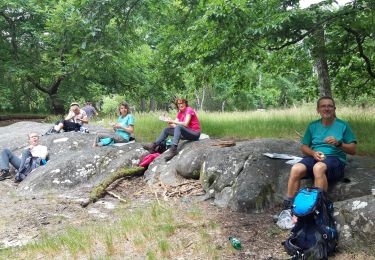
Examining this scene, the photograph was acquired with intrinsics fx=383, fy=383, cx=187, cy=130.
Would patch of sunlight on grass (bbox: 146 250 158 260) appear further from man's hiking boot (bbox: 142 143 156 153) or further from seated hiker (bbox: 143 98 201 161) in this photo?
man's hiking boot (bbox: 142 143 156 153)

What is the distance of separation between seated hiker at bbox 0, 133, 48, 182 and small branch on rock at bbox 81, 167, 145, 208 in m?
2.62

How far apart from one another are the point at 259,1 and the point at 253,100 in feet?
103

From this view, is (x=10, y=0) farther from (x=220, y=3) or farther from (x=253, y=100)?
(x=253, y=100)

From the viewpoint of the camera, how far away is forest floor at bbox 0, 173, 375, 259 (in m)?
4.27

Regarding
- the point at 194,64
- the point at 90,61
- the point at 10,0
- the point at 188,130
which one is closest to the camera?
the point at 90,61

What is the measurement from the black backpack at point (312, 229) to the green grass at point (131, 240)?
0.85m

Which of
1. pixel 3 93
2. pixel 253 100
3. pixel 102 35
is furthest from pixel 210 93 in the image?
pixel 102 35

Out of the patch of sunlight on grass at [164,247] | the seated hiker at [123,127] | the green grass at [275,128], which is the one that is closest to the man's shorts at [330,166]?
the patch of sunlight on grass at [164,247]

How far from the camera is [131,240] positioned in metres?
4.66

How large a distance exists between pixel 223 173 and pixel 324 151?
1833 mm

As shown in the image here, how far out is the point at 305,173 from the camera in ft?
15.7

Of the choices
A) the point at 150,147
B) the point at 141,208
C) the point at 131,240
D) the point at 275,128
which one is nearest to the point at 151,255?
the point at 131,240

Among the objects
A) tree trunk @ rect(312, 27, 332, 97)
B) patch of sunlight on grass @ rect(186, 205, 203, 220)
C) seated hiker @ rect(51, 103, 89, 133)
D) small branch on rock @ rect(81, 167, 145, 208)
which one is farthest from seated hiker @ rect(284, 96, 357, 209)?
seated hiker @ rect(51, 103, 89, 133)

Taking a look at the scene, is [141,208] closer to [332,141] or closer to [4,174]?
[332,141]
